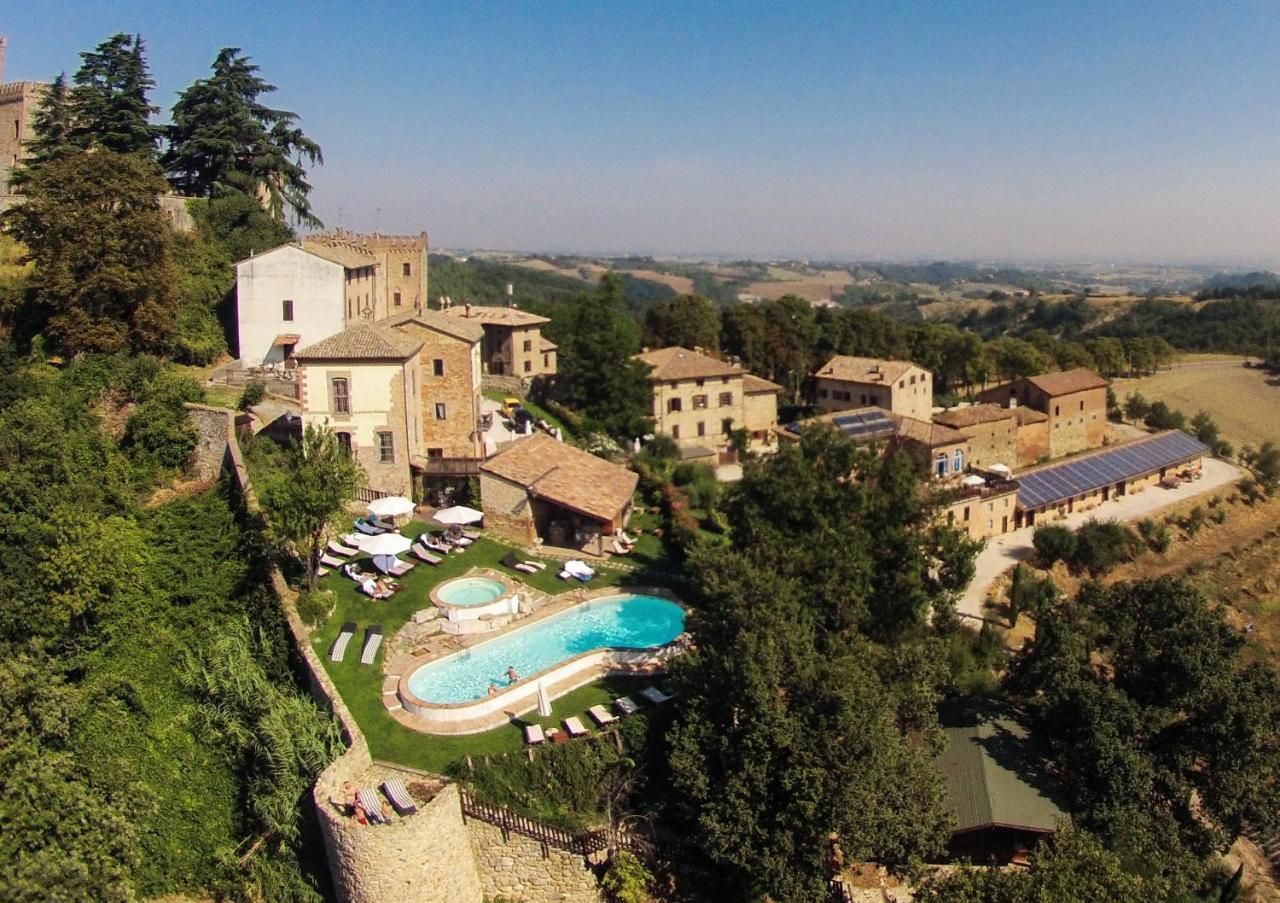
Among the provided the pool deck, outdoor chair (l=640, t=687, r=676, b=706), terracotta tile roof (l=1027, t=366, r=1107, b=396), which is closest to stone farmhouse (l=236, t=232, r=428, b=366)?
the pool deck

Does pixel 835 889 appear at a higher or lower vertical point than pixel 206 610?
lower

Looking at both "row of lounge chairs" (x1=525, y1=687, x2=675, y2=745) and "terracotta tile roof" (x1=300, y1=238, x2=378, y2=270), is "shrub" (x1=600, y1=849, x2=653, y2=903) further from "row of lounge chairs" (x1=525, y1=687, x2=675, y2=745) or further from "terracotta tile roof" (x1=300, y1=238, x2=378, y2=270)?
"terracotta tile roof" (x1=300, y1=238, x2=378, y2=270)

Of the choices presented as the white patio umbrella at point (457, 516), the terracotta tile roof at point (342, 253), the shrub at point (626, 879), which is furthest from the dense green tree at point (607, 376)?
the shrub at point (626, 879)

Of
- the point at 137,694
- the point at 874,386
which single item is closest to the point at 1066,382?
the point at 874,386

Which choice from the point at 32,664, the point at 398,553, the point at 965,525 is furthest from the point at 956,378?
the point at 32,664

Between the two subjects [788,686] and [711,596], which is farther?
[711,596]

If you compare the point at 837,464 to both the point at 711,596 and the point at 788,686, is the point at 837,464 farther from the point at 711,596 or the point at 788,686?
the point at 788,686

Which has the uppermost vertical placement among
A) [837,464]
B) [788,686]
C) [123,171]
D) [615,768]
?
[123,171]
